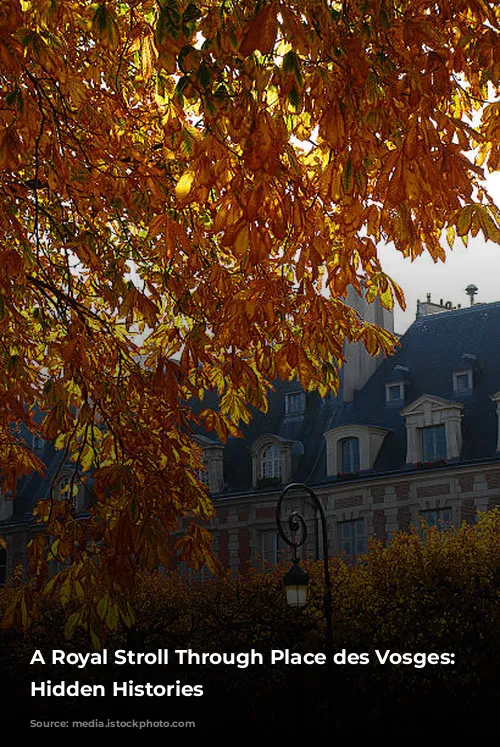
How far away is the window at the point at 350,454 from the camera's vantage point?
33.3 meters

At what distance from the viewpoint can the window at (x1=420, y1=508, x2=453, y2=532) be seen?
99.3 ft

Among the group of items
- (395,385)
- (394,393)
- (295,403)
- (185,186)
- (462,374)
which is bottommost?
(185,186)

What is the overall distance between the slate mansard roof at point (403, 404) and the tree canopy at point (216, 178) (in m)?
23.5

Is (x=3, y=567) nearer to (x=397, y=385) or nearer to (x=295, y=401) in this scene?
(x=295, y=401)

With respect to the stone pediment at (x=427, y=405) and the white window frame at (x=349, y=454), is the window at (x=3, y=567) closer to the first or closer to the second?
the white window frame at (x=349, y=454)

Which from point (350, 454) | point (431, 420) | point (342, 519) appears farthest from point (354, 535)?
point (431, 420)

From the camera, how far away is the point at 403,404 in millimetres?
34000

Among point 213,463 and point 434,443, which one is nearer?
point 434,443

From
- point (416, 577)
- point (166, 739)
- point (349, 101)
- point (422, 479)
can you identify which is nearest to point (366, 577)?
point (416, 577)

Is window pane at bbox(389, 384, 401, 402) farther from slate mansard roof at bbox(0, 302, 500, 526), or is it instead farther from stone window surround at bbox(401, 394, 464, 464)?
stone window surround at bbox(401, 394, 464, 464)

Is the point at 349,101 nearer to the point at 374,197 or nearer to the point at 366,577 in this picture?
the point at 374,197

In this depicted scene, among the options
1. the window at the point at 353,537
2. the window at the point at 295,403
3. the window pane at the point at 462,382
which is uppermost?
the window at the point at 295,403

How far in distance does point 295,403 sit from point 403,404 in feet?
15.5

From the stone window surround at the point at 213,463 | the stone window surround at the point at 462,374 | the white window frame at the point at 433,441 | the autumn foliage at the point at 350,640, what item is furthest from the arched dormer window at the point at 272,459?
the autumn foliage at the point at 350,640
